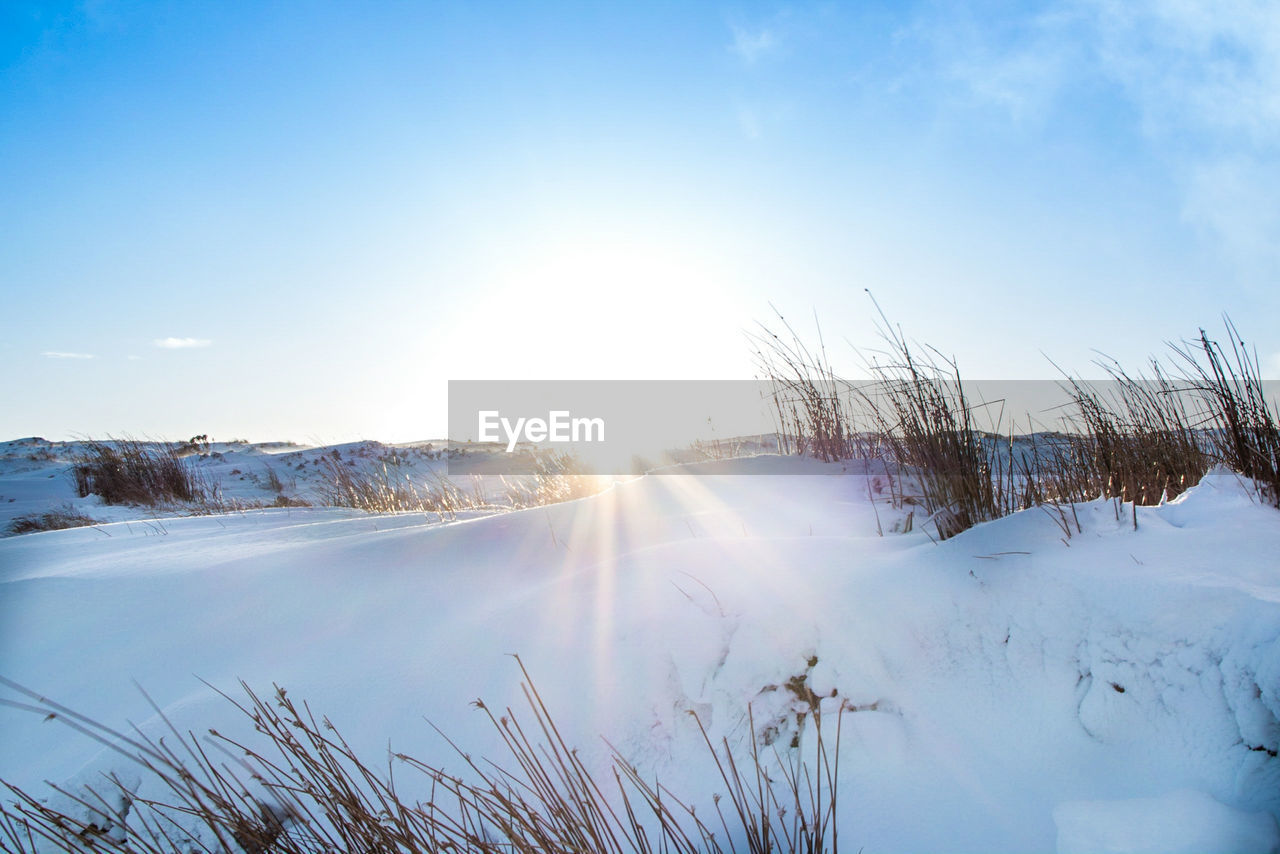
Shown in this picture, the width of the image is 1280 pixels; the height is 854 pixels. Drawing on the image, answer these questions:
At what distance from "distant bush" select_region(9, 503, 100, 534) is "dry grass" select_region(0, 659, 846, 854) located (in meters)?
5.60

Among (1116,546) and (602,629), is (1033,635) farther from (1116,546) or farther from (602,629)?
(602,629)

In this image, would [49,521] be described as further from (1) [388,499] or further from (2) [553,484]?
(2) [553,484]

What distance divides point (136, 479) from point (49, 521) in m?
2.47

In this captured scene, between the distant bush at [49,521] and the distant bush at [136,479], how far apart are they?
0.88m

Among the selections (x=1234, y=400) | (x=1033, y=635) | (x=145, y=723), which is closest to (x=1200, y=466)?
(x=1234, y=400)

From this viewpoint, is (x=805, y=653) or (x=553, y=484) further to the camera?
(x=553, y=484)

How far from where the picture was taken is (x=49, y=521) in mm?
6293

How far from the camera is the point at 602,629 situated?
1.86m

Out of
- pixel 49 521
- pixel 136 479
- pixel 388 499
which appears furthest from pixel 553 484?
pixel 136 479

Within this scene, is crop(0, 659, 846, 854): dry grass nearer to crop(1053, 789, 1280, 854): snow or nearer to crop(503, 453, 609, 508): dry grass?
crop(1053, 789, 1280, 854): snow

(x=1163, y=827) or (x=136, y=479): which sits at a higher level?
(x=136, y=479)

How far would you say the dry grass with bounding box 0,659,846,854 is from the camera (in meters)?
1.18

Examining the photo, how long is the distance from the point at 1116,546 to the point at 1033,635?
36 centimetres

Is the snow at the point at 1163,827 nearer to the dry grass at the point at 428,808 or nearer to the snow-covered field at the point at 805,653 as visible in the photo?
the snow-covered field at the point at 805,653
